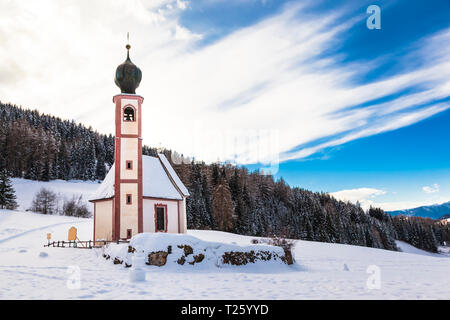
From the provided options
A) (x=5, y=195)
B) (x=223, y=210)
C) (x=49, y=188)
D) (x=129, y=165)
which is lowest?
(x=223, y=210)

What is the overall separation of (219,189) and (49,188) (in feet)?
129

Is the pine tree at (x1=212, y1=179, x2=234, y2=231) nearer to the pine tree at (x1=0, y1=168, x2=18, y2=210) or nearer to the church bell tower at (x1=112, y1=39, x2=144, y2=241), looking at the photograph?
the church bell tower at (x1=112, y1=39, x2=144, y2=241)

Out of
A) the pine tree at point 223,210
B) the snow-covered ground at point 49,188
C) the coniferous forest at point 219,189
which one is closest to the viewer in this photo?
the pine tree at point 223,210

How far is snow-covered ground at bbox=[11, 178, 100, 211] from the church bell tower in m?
45.0

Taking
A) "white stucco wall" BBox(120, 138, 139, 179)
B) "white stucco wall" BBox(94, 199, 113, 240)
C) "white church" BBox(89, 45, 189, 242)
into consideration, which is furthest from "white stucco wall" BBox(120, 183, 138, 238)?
"white stucco wall" BBox(94, 199, 113, 240)

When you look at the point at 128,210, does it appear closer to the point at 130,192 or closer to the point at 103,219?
the point at 130,192

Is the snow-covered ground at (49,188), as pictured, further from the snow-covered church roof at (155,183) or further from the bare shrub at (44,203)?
the snow-covered church roof at (155,183)

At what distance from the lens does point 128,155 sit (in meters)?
24.8

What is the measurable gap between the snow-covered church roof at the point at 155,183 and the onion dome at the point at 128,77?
20.5 ft

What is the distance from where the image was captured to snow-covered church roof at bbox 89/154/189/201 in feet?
83.7

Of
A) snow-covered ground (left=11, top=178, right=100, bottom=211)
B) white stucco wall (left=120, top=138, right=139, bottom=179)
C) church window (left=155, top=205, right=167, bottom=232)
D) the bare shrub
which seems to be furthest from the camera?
snow-covered ground (left=11, top=178, right=100, bottom=211)

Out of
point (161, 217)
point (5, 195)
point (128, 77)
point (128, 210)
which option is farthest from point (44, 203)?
point (128, 77)

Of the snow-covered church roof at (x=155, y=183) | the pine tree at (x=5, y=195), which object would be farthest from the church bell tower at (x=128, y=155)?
the pine tree at (x=5, y=195)

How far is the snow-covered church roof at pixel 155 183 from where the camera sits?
2552cm
